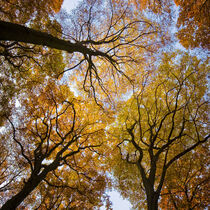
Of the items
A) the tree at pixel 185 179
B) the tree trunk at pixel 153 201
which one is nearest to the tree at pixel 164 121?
the tree at pixel 185 179

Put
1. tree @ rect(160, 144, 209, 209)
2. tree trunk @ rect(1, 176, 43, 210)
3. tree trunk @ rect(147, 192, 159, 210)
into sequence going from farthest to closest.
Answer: tree @ rect(160, 144, 209, 209) → tree trunk @ rect(1, 176, 43, 210) → tree trunk @ rect(147, 192, 159, 210)

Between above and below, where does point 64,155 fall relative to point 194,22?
below

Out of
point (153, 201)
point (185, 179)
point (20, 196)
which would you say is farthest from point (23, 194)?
point (185, 179)

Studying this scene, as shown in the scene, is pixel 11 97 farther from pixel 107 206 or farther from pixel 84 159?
pixel 107 206

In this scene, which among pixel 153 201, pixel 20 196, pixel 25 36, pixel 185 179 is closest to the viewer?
pixel 25 36

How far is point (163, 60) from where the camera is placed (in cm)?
871

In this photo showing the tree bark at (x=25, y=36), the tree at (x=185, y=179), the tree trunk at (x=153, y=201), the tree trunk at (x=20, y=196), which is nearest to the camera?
the tree bark at (x=25, y=36)

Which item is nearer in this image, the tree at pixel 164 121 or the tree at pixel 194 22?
the tree at pixel 194 22

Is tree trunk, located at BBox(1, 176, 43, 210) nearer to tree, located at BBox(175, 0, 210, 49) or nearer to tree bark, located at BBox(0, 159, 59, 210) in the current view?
tree bark, located at BBox(0, 159, 59, 210)

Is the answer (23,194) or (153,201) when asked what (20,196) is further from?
(153,201)

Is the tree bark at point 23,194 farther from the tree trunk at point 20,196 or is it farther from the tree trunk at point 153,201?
the tree trunk at point 153,201

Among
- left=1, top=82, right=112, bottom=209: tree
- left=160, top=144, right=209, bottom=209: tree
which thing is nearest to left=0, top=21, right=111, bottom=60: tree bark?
left=1, top=82, right=112, bottom=209: tree

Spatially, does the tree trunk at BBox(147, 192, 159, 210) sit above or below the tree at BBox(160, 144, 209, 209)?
below

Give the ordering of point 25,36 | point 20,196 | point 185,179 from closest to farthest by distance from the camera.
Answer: point 25,36, point 20,196, point 185,179
